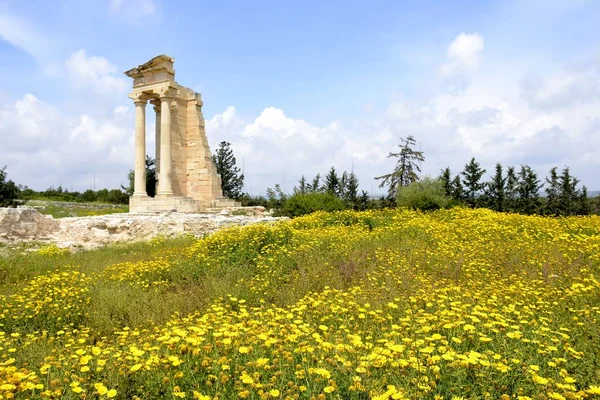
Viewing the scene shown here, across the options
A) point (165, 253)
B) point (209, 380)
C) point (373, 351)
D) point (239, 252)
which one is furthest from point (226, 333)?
point (165, 253)

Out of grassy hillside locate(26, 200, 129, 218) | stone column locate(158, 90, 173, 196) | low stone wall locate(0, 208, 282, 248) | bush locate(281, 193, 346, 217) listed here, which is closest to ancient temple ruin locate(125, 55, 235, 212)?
stone column locate(158, 90, 173, 196)

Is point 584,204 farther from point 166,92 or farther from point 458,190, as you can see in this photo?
point 166,92

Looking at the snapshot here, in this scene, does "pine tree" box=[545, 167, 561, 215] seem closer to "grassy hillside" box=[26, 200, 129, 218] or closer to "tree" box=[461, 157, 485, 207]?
"tree" box=[461, 157, 485, 207]

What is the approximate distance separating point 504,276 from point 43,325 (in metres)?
6.73

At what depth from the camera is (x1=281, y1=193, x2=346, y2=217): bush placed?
18.4 m

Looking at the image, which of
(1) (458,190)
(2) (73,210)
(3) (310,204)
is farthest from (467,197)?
(2) (73,210)

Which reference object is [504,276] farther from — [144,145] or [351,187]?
[351,187]

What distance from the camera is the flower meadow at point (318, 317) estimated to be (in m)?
2.84

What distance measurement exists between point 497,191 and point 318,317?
2352cm

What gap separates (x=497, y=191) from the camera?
82.2 feet

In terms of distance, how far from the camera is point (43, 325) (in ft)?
18.3

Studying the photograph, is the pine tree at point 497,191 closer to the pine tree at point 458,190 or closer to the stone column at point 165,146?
the pine tree at point 458,190

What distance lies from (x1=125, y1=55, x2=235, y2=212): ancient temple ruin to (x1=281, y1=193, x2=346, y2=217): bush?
320cm

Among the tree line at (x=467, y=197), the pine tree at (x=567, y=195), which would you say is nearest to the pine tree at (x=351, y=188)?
the tree line at (x=467, y=197)
